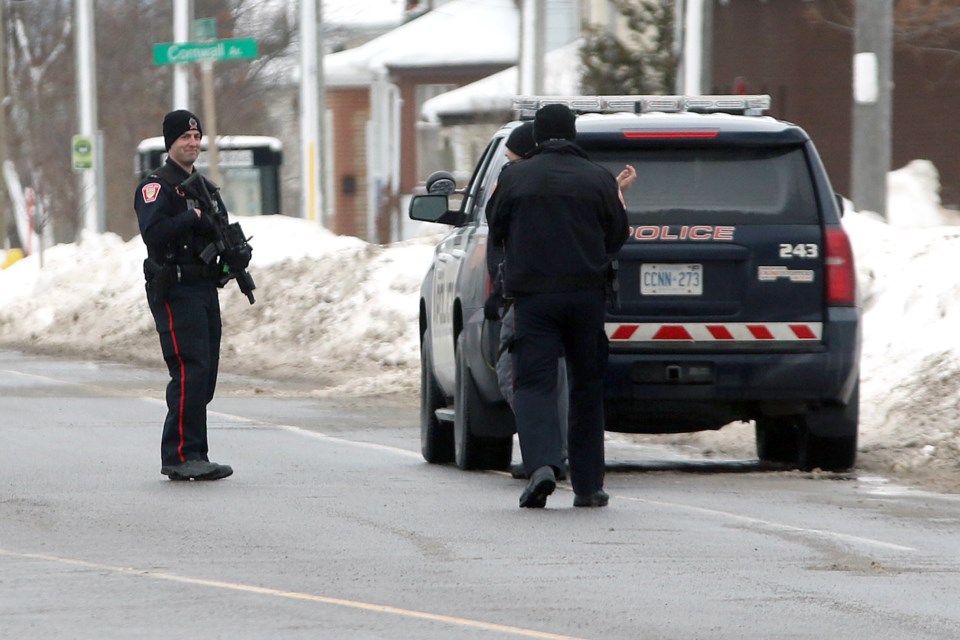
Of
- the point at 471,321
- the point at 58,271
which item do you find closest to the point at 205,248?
the point at 471,321

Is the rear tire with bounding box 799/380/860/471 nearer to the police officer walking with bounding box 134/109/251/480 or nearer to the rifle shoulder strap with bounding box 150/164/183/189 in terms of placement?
the police officer walking with bounding box 134/109/251/480

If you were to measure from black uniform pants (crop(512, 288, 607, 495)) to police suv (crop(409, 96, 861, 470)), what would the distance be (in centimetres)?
105

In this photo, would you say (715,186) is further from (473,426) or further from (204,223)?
(204,223)

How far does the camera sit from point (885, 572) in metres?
8.24

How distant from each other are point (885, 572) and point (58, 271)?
23420 mm

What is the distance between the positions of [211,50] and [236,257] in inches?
638

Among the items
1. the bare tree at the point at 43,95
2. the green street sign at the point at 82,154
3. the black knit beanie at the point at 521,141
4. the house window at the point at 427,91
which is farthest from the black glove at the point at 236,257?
the bare tree at the point at 43,95

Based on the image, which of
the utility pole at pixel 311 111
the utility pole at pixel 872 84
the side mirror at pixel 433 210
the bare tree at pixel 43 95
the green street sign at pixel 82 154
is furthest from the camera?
the bare tree at pixel 43 95

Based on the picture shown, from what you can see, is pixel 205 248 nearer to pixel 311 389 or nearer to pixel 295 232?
pixel 311 389

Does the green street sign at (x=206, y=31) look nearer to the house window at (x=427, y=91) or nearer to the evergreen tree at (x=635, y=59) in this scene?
the evergreen tree at (x=635, y=59)

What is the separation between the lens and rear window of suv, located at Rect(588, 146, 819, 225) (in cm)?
1115

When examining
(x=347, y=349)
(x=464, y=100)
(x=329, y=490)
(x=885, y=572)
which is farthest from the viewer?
(x=464, y=100)

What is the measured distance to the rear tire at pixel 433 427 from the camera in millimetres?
12500

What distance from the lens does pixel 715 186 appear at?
1125 centimetres
